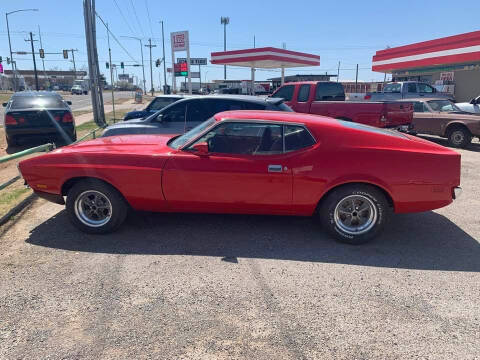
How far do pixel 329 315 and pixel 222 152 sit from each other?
7.02 ft

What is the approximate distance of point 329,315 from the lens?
2949 millimetres

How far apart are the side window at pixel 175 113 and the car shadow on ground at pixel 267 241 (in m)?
2.97

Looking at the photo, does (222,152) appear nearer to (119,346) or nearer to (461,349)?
(119,346)

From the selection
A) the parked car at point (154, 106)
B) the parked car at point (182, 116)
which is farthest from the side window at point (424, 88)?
the parked car at point (182, 116)

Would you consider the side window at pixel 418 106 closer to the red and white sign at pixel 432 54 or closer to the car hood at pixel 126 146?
the car hood at pixel 126 146

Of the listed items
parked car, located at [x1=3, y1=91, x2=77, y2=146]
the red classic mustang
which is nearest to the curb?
the red classic mustang

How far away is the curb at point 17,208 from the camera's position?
4754 mm

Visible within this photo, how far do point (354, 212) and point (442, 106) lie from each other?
999 centimetres

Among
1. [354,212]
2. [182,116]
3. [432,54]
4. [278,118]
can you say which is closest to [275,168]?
[278,118]

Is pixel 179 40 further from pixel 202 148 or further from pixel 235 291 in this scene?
pixel 235 291

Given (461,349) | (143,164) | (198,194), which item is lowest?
(461,349)

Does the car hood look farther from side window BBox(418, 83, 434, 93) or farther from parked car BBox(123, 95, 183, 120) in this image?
side window BBox(418, 83, 434, 93)

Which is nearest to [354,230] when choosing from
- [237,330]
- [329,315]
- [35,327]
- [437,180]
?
[437,180]

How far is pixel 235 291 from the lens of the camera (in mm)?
3270
